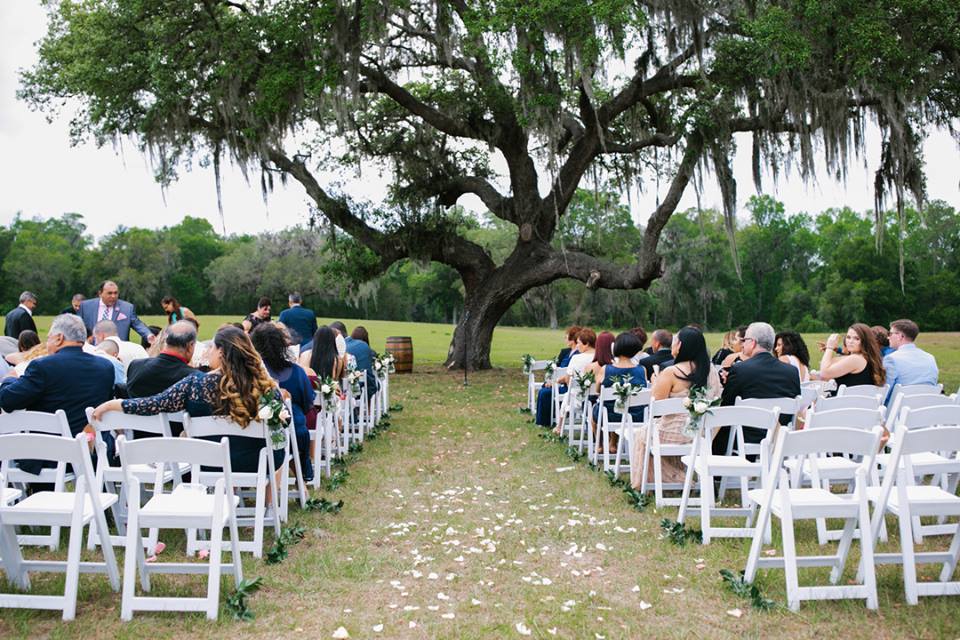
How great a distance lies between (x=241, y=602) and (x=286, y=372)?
7.79 ft

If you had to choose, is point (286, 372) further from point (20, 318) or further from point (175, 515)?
point (20, 318)

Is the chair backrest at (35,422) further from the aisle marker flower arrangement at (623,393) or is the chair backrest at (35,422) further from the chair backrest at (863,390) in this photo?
the chair backrest at (863,390)

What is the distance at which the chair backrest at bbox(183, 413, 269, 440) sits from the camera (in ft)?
15.1

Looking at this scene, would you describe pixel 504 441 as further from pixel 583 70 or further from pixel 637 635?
pixel 583 70

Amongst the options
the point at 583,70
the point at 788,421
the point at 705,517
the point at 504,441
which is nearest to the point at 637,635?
the point at 705,517

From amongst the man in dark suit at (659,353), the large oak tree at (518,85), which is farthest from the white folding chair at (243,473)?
the large oak tree at (518,85)

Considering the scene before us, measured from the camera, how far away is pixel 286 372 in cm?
600

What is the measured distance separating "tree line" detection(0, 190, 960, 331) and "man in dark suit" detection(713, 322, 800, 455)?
37778 millimetres

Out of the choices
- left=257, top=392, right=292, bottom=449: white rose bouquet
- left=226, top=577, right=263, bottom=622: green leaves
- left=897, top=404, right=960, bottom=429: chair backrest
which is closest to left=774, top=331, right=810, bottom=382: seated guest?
left=897, top=404, right=960, bottom=429: chair backrest

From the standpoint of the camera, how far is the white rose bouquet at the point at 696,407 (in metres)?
5.03

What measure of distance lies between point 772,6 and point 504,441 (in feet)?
30.0

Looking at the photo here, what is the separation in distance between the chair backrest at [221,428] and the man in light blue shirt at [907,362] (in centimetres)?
560

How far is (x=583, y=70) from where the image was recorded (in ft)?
42.5

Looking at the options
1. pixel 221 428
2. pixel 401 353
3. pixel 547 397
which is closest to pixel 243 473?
pixel 221 428
